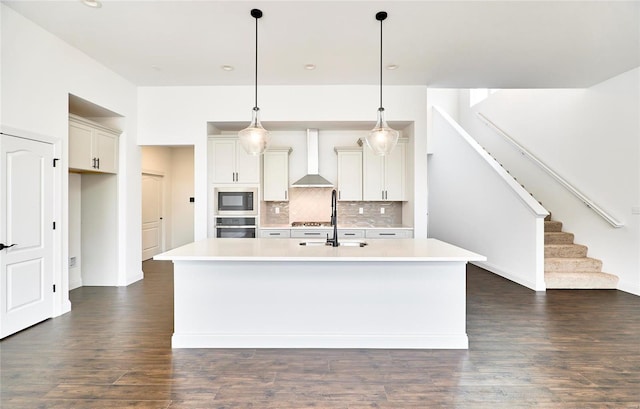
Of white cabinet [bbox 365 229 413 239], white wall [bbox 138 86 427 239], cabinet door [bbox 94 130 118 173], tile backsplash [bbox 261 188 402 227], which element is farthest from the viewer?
tile backsplash [bbox 261 188 402 227]

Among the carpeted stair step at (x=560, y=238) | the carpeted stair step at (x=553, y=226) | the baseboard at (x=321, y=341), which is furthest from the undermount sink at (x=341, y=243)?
the carpeted stair step at (x=553, y=226)

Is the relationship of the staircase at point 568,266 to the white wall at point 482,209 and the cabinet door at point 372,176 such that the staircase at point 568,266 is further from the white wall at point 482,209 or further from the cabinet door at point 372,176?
the cabinet door at point 372,176

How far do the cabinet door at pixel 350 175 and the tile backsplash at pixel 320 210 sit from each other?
52 cm

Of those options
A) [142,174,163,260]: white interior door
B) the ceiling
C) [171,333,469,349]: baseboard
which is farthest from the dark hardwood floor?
[142,174,163,260]: white interior door

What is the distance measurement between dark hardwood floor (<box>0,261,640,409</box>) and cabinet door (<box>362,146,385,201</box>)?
2.39 metres

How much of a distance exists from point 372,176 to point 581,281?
3.30 meters

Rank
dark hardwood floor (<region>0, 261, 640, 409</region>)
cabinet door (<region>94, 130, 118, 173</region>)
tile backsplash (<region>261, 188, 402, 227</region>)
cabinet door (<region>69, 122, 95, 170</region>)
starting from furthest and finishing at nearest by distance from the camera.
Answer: tile backsplash (<region>261, 188, 402, 227</region>) < cabinet door (<region>94, 130, 118, 173</region>) < cabinet door (<region>69, 122, 95, 170</region>) < dark hardwood floor (<region>0, 261, 640, 409</region>)

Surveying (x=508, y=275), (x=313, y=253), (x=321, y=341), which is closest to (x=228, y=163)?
(x=313, y=253)

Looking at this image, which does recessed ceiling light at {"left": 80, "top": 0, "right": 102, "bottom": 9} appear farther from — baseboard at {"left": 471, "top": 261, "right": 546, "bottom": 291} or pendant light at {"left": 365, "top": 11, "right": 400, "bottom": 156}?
baseboard at {"left": 471, "top": 261, "right": 546, "bottom": 291}

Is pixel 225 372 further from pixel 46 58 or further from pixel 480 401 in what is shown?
pixel 46 58

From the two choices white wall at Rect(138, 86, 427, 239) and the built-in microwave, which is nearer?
white wall at Rect(138, 86, 427, 239)

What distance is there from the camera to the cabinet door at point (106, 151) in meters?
4.54

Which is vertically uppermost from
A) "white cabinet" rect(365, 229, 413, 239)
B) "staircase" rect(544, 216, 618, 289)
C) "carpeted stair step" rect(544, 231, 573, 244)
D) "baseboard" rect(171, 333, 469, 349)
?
"white cabinet" rect(365, 229, 413, 239)

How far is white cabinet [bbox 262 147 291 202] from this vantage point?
5.55 m
